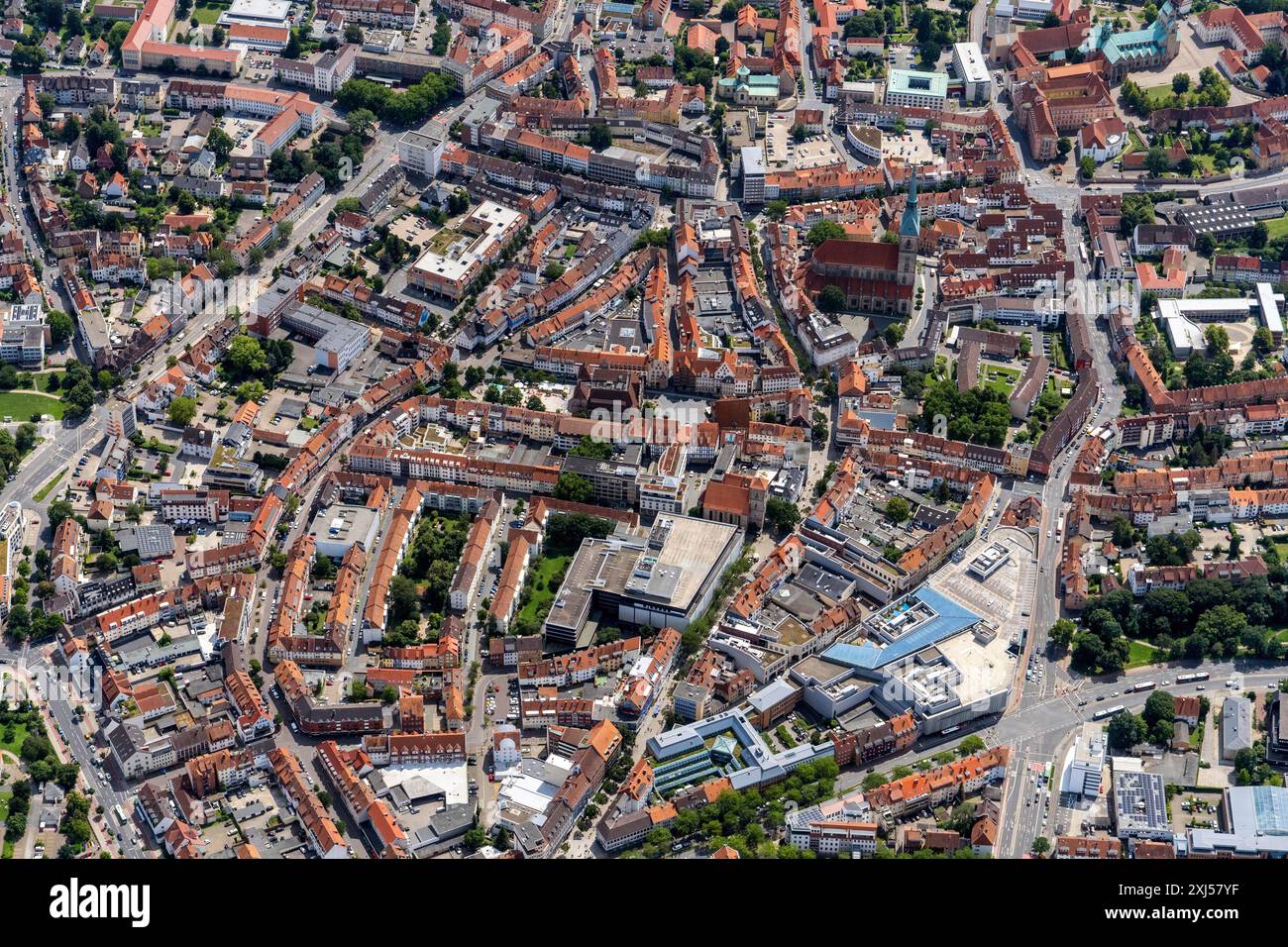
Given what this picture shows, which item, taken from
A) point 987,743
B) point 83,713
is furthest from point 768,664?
point 83,713

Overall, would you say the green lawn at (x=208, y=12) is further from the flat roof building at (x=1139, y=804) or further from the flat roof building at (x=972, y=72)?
the flat roof building at (x=1139, y=804)

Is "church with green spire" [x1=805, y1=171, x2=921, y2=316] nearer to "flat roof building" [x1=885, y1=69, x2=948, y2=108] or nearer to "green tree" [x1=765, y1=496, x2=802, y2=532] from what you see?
"green tree" [x1=765, y1=496, x2=802, y2=532]

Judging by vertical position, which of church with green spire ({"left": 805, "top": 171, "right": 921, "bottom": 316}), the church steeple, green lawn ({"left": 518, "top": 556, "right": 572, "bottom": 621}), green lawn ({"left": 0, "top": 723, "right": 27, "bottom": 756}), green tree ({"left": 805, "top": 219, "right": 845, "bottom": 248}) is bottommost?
green lawn ({"left": 0, "top": 723, "right": 27, "bottom": 756})

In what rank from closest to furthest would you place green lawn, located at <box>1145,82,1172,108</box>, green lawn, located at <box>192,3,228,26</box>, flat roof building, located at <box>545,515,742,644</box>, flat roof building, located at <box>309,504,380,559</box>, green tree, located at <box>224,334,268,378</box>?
flat roof building, located at <box>545,515,742,644</box>, flat roof building, located at <box>309,504,380,559</box>, green tree, located at <box>224,334,268,378</box>, green lawn, located at <box>1145,82,1172,108</box>, green lawn, located at <box>192,3,228,26</box>

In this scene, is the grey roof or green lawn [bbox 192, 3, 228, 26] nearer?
the grey roof

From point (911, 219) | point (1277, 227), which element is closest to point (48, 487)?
point (911, 219)

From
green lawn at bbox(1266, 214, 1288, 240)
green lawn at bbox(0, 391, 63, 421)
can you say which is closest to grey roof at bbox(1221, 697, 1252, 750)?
green lawn at bbox(1266, 214, 1288, 240)
